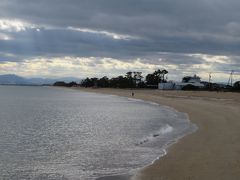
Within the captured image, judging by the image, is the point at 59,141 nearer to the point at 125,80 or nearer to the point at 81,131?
the point at 81,131

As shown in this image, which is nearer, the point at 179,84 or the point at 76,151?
the point at 76,151

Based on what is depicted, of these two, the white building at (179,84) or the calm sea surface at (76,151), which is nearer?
the calm sea surface at (76,151)

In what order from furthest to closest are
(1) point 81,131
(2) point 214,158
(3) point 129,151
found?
(1) point 81,131 → (3) point 129,151 → (2) point 214,158

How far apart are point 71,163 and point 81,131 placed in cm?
1040

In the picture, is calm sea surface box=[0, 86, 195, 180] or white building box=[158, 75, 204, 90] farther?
white building box=[158, 75, 204, 90]

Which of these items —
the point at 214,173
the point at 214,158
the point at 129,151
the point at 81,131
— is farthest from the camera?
the point at 81,131

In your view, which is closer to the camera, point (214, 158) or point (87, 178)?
point (87, 178)

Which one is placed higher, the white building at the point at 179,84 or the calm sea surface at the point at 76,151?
the white building at the point at 179,84

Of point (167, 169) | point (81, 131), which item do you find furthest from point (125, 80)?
point (167, 169)

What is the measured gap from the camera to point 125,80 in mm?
198375

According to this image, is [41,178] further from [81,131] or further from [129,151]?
[81,131]

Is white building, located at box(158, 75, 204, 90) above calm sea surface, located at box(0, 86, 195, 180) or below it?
above

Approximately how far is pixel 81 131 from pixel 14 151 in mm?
8100

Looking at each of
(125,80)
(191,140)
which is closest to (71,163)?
(191,140)
